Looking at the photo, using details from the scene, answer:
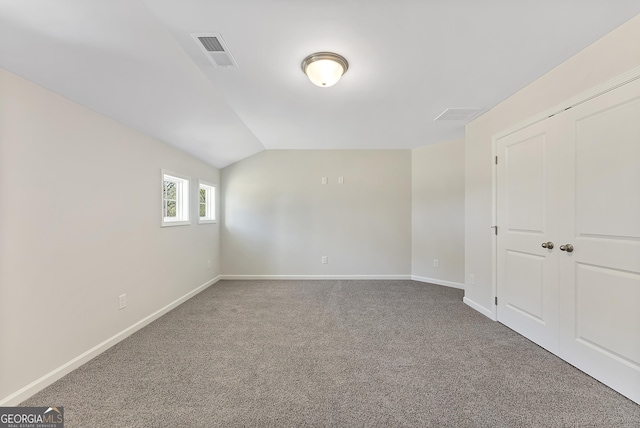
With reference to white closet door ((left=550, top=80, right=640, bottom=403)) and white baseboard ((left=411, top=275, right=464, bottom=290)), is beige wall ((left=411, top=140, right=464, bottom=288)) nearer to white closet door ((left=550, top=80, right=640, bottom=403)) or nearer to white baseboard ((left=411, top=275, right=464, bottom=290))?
white baseboard ((left=411, top=275, right=464, bottom=290))

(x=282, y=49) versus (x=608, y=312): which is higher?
(x=282, y=49)

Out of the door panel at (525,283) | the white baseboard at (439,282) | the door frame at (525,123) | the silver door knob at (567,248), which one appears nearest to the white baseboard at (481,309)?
the door frame at (525,123)

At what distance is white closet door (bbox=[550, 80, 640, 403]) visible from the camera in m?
1.58

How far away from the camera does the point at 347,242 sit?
4.62 metres

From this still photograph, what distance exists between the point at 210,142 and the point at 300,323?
2.65 m

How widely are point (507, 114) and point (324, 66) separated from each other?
6.69ft

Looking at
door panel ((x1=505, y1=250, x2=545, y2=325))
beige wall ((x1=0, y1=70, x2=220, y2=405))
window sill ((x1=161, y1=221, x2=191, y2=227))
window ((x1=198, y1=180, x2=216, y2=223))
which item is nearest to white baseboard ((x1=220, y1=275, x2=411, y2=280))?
window ((x1=198, y1=180, x2=216, y2=223))

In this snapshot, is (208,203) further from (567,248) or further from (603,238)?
(603,238)

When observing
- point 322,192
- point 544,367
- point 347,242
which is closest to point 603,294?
point 544,367

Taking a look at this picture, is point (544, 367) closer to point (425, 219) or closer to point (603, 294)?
point (603, 294)

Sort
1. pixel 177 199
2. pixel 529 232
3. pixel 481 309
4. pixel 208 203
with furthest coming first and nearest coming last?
pixel 208 203, pixel 177 199, pixel 481 309, pixel 529 232

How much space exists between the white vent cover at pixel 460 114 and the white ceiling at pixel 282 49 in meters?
0.11

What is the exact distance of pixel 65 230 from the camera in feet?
6.02

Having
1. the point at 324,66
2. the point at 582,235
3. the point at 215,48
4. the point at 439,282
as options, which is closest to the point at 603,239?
the point at 582,235
